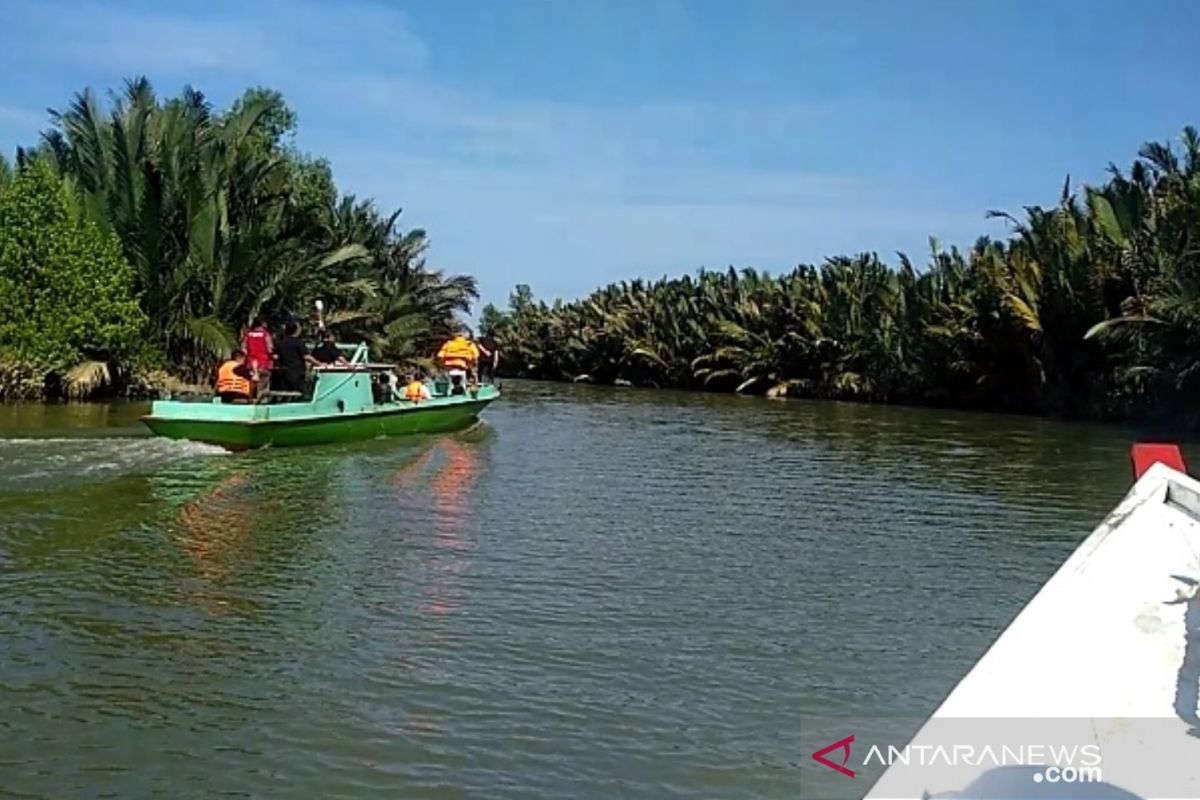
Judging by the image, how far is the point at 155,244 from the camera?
27406 millimetres

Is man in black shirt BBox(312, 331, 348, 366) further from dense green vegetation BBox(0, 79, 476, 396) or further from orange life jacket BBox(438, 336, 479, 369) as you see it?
dense green vegetation BBox(0, 79, 476, 396)

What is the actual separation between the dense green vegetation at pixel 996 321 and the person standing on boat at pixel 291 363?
59.3 feet

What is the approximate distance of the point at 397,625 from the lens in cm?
741

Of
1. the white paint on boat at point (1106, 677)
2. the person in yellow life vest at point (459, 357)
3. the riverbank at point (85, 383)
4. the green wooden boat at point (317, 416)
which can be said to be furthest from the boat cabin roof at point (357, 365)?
the white paint on boat at point (1106, 677)

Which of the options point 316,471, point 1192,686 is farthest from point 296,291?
point 1192,686

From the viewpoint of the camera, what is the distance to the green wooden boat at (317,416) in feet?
50.0

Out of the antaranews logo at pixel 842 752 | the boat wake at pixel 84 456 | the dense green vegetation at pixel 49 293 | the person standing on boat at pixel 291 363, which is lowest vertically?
the antaranews logo at pixel 842 752

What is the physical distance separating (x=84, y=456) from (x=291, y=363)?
156 inches

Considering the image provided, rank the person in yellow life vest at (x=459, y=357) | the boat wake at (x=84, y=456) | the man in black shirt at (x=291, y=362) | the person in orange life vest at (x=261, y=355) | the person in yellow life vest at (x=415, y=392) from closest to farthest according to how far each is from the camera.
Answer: the boat wake at (x=84, y=456) < the person in orange life vest at (x=261, y=355) < the man in black shirt at (x=291, y=362) < the person in yellow life vest at (x=415, y=392) < the person in yellow life vest at (x=459, y=357)

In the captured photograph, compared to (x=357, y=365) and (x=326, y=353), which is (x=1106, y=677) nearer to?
(x=357, y=365)

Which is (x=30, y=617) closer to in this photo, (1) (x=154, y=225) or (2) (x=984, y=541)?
(2) (x=984, y=541)

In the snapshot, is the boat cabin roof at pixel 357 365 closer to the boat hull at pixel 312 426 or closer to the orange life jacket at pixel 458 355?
the boat hull at pixel 312 426

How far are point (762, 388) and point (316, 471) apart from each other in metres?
36.6

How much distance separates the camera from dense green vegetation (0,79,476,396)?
80.7 feet
